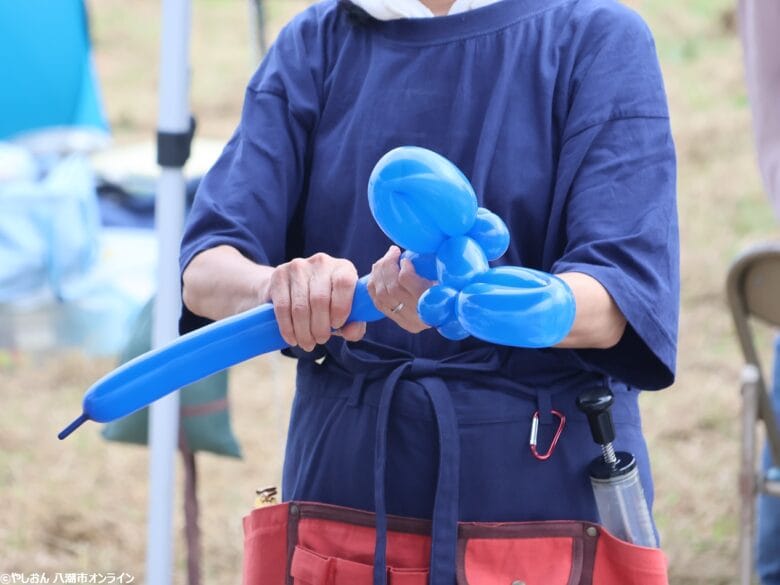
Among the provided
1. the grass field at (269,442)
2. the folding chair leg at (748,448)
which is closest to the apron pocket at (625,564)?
the folding chair leg at (748,448)

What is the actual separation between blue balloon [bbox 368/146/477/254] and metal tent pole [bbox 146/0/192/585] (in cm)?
92

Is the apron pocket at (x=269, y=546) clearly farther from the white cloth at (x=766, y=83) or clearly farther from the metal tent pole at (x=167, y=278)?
the white cloth at (x=766, y=83)

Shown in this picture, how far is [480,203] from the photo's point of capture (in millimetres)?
1243

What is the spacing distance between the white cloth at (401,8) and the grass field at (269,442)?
4.58ft

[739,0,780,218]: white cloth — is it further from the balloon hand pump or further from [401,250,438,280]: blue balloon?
[401,250,438,280]: blue balloon

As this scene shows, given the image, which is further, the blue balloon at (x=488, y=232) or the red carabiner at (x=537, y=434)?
the red carabiner at (x=537, y=434)

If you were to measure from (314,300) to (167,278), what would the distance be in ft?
2.63

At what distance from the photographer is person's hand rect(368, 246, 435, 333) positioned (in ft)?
3.31

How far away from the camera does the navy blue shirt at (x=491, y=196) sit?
122 cm

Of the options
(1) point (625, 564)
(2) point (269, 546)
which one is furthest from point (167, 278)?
(1) point (625, 564)

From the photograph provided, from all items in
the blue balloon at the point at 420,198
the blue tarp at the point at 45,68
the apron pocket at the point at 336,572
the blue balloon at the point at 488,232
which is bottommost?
the apron pocket at the point at 336,572

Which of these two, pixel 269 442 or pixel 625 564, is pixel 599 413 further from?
pixel 269 442

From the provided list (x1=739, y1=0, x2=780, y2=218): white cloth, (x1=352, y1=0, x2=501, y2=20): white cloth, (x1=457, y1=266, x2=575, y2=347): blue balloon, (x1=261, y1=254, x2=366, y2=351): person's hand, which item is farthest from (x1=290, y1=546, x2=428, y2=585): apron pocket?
(x1=739, y1=0, x2=780, y2=218): white cloth

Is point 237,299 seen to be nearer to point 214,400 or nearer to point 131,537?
point 214,400
